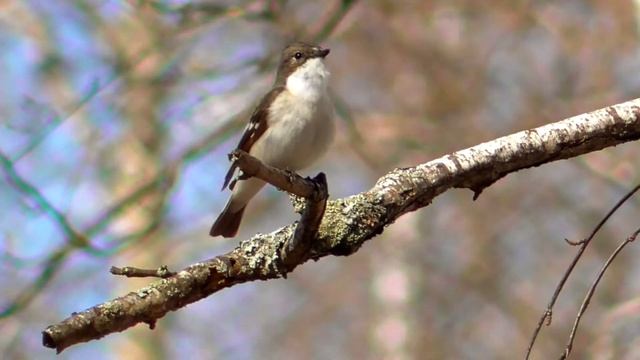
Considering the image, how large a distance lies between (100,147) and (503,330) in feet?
17.5

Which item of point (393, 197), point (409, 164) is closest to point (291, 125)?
point (393, 197)

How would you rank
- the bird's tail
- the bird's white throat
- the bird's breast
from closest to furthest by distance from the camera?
1. the bird's breast
2. the bird's white throat
3. the bird's tail

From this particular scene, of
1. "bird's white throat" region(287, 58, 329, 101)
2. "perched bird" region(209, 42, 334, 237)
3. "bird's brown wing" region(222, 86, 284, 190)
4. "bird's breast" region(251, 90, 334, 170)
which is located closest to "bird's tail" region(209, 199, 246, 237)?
"perched bird" region(209, 42, 334, 237)

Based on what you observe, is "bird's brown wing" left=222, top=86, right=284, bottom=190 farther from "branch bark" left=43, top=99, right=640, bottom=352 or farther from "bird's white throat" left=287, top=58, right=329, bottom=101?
"branch bark" left=43, top=99, right=640, bottom=352

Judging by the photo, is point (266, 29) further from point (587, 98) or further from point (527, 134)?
point (527, 134)

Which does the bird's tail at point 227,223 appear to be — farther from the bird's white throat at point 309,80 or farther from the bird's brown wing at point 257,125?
the bird's white throat at point 309,80

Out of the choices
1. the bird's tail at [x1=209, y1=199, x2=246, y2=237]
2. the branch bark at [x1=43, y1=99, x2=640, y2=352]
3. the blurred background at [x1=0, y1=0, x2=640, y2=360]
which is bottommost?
the branch bark at [x1=43, y1=99, x2=640, y2=352]

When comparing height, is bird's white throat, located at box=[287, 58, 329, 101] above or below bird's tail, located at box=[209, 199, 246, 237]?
above

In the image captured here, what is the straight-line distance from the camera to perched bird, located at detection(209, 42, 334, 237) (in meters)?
4.07

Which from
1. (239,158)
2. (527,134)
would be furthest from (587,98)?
(239,158)

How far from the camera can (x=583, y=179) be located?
1005 centimetres

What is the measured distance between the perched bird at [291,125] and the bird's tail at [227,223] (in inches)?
2.3

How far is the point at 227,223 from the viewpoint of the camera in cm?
472

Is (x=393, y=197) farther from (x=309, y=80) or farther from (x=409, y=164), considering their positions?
(x=409, y=164)
